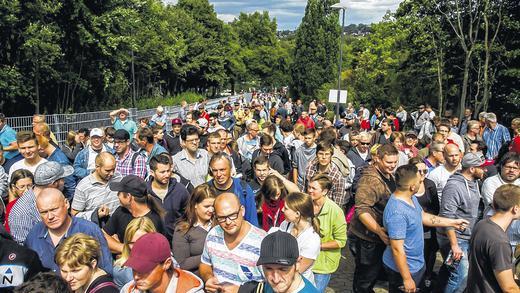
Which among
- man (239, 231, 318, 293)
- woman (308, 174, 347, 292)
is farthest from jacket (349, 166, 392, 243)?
man (239, 231, 318, 293)

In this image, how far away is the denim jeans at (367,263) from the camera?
491 cm

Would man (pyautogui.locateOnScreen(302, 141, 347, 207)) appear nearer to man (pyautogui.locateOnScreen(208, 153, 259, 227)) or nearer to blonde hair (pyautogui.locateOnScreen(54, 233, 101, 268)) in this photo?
man (pyautogui.locateOnScreen(208, 153, 259, 227))

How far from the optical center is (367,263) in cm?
496

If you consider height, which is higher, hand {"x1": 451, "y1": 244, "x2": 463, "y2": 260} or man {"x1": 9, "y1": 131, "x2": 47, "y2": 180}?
man {"x1": 9, "y1": 131, "x2": 47, "y2": 180}

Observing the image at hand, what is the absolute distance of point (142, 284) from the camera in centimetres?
286

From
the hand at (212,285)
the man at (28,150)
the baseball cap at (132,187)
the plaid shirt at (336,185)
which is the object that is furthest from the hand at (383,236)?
the man at (28,150)

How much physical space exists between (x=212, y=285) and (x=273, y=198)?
5.47 feet

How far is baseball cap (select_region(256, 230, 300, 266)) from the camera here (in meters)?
2.61

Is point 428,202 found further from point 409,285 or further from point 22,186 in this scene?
point 22,186

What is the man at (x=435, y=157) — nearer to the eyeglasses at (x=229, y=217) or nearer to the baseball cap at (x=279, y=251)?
the eyeglasses at (x=229, y=217)

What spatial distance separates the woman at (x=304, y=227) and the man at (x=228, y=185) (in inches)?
39.9

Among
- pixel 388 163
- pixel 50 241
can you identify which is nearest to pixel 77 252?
pixel 50 241

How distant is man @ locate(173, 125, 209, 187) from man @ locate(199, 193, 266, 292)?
2695 millimetres

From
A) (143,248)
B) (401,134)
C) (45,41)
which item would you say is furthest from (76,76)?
(143,248)
